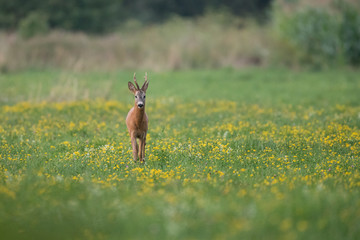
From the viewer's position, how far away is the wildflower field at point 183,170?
5.29 m

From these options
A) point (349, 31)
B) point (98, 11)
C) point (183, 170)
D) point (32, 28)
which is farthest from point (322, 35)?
point (183, 170)

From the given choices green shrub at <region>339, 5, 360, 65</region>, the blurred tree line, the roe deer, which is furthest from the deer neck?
the blurred tree line

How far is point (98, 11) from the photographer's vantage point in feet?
164

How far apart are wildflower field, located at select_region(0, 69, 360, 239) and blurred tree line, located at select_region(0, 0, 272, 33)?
24.1 meters

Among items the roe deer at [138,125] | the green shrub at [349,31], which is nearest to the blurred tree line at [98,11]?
the green shrub at [349,31]

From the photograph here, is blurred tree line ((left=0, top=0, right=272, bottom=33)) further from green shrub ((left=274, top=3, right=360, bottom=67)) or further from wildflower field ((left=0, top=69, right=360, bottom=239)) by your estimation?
wildflower field ((left=0, top=69, right=360, bottom=239))

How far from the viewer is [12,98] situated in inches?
723

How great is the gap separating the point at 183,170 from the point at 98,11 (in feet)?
145

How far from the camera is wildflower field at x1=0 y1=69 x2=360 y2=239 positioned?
5.29 m

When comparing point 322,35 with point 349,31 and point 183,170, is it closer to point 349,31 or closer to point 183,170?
point 349,31

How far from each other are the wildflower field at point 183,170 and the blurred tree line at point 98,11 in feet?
79.2

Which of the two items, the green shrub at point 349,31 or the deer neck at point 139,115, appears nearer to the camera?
the deer neck at point 139,115

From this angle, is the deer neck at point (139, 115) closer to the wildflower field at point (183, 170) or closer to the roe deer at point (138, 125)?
the roe deer at point (138, 125)

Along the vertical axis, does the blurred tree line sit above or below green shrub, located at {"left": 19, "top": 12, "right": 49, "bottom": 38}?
above
